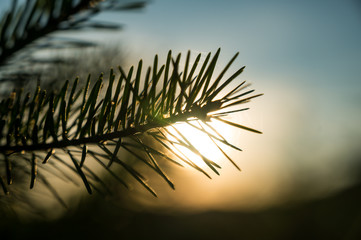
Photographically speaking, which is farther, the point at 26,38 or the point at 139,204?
the point at 139,204

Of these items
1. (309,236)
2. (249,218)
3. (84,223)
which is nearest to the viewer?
(84,223)

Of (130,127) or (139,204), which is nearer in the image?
(130,127)

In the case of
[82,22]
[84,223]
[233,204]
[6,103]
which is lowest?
[233,204]

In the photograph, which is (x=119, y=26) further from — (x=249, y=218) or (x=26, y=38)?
(x=249, y=218)

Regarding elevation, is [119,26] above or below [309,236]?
above

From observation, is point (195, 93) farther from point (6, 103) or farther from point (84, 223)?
point (84, 223)

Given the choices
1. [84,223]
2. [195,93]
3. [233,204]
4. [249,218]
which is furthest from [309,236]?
[195,93]

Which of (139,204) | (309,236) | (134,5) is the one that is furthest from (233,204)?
(134,5)

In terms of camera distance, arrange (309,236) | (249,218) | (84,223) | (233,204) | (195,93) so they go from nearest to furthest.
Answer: (195,93)
(84,223)
(309,236)
(249,218)
(233,204)

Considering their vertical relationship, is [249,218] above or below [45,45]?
below
